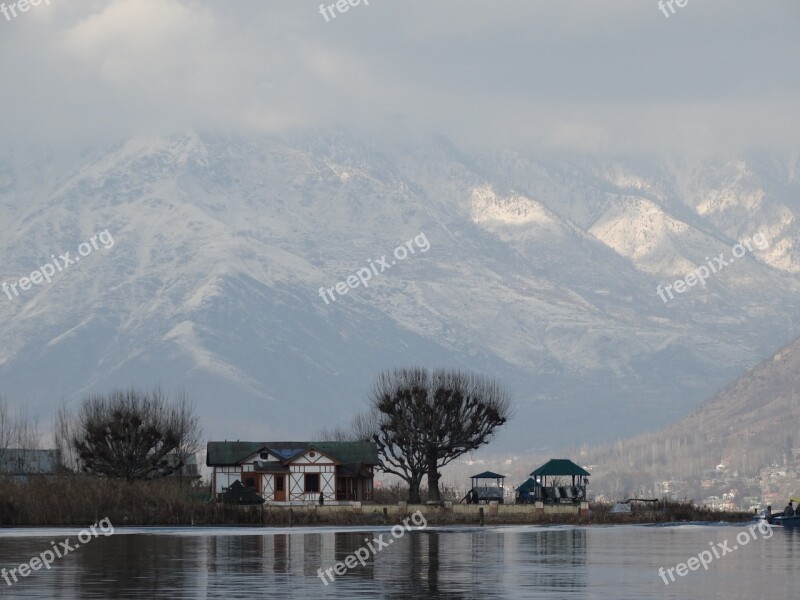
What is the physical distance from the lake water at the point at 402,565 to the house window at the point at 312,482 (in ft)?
178

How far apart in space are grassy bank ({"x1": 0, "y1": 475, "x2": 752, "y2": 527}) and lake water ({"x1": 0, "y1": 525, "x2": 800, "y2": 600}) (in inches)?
480

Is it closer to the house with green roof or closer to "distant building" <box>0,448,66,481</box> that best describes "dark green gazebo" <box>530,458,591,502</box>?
the house with green roof

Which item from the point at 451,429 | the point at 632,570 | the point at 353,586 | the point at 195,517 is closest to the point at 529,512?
the point at 451,429

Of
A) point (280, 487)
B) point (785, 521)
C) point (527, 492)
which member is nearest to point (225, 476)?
point (280, 487)

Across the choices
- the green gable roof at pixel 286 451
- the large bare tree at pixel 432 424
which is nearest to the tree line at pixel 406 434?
the large bare tree at pixel 432 424

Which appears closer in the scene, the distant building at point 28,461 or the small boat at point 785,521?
the small boat at point 785,521

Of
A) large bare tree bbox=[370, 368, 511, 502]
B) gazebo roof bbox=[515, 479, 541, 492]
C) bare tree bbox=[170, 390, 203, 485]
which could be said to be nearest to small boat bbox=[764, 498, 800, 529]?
gazebo roof bbox=[515, 479, 541, 492]

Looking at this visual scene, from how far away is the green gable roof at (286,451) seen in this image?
167000 mm

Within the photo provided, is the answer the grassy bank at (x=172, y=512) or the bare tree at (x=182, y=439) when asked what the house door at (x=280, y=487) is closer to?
the bare tree at (x=182, y=439)

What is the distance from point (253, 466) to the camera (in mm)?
167250

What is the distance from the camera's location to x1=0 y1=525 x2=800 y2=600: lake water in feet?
208

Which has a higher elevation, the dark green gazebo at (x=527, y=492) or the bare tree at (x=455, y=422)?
the bare tree at (x=455, y=422)

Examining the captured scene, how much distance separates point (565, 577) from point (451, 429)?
89399 mm

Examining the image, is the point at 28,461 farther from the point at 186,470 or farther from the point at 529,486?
the point at 529,486
